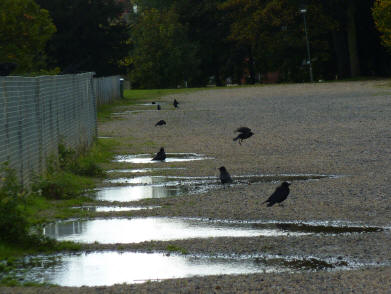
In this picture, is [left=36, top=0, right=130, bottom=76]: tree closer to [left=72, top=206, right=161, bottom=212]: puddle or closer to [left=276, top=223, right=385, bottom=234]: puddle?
[left=72, top=206, right=161, bottom=212]: puddle

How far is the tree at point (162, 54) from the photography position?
92.0 m

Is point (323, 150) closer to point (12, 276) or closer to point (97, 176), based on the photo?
point (97, 176)

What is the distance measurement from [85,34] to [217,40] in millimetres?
33838

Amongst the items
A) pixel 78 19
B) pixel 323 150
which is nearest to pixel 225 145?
pixel 323 150

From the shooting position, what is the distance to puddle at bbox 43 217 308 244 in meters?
9.41

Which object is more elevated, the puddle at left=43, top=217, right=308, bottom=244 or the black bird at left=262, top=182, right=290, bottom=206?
the black bird at left=262, top=182, right=290, bottom=206

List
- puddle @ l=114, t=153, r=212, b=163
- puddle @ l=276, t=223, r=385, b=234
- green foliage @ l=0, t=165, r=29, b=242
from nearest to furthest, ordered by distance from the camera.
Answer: green foliage @ l=0, t=165, r=29, b=242, puddle @ l=276, t=223, r=385, b=234, puddle @ l=114, t=153, r=212, b=163

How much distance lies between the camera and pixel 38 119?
44.3 ft

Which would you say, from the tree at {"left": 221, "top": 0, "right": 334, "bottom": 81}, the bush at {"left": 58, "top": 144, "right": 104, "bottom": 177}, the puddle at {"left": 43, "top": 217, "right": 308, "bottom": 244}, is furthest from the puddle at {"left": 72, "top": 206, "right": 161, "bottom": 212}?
the tree at {"left": 221, "top": 0, "right": 334, "bottom": 81}

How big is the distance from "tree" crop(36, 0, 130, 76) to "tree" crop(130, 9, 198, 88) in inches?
862


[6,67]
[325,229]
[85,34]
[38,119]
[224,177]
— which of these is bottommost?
[325,229]

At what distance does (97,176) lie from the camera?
15633 millimetres

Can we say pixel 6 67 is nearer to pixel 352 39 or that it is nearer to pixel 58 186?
pixel 58 186

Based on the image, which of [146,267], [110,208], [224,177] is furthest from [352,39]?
[146,267]
